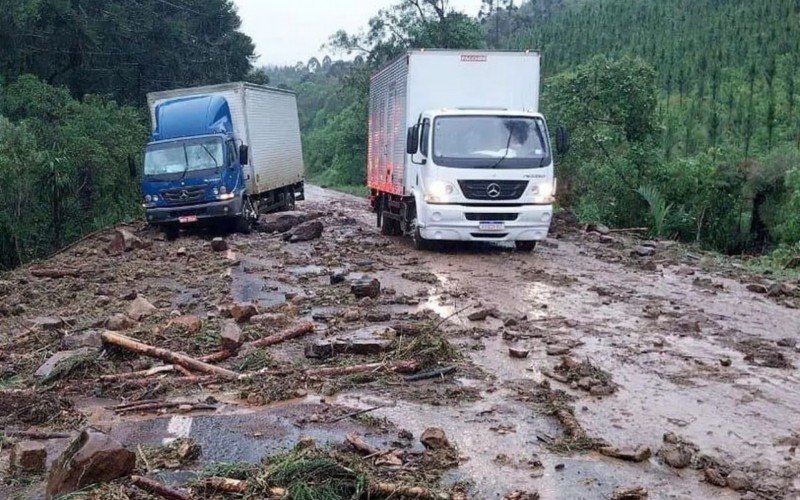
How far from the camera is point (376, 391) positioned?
234 inches

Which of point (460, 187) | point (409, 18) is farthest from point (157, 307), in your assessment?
point (409, 18)

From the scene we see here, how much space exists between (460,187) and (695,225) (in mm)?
8291

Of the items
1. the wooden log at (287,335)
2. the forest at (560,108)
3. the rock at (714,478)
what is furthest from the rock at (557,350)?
the forest at (560,108)

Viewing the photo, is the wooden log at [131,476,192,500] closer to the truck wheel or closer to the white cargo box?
the truck wheel

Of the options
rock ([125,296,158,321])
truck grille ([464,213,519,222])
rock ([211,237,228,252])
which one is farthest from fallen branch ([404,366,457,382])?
rock ([211,237,228,252])

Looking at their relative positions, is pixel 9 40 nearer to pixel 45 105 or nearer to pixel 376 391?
pixel 45 105

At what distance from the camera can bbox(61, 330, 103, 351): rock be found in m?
6.93

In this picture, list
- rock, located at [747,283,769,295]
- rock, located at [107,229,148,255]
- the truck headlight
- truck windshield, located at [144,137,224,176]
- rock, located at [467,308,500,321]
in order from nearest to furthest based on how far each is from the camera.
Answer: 1. rock, located at [467,308,500,321]
2. rock, located at [747,283,769,295]
3. the truck headlight
4. rock, located at [107,229,148,255]
5. truck windshield, located at [144,137,224,176]

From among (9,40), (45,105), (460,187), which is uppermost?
(9,40)

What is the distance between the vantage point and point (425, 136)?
1291 centimetres

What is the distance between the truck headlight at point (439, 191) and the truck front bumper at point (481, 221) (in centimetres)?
11

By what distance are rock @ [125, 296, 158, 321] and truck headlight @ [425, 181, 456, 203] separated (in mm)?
5270

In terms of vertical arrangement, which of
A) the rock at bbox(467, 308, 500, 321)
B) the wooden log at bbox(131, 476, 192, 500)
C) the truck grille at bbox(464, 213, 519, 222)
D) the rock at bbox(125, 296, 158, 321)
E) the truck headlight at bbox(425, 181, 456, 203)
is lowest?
the rock at bbox(467, 308, 500, 321)

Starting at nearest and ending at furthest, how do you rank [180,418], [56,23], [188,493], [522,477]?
1. [188,493]
2. [522,477]
3. [180,418]
4. [56,23]
